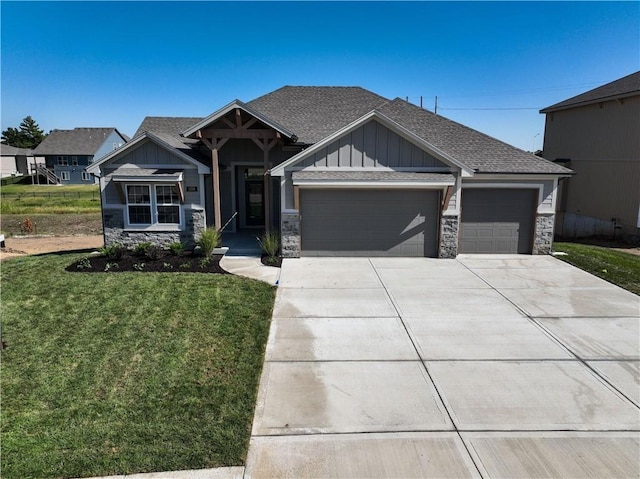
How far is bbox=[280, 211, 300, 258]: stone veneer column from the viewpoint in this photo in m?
12.5

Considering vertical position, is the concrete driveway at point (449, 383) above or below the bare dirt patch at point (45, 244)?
above

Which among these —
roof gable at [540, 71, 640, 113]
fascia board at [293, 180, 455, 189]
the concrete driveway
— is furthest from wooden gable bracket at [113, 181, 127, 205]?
roof gable at [540, 71, 640, 113]

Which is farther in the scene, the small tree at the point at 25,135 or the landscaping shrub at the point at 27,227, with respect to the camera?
the small tree at the point at 25,135

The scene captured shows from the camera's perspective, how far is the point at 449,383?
228 inches

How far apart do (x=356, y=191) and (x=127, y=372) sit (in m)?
8.23

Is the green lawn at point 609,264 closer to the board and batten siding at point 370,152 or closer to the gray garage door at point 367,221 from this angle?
the gray garage door at point 367,221

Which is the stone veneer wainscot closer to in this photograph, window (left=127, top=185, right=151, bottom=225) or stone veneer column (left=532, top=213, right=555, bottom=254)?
window (left=127, top=185, right=151, bottom=225)

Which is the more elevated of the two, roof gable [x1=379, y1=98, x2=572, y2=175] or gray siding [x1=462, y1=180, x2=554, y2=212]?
roof gable [x1=379, y1=98, x2=572, y2=175]

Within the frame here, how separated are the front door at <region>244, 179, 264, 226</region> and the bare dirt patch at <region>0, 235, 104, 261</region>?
5.79m

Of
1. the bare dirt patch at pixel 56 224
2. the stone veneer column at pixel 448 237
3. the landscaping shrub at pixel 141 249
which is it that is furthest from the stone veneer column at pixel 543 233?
the bare dirt patch at pixel 56 224

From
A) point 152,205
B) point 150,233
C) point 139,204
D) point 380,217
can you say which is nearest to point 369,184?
point 380,217

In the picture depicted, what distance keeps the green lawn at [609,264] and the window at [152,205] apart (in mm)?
11820

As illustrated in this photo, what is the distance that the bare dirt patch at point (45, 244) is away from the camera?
53.4 feet

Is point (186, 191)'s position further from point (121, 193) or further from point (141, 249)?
point (141, 249)
